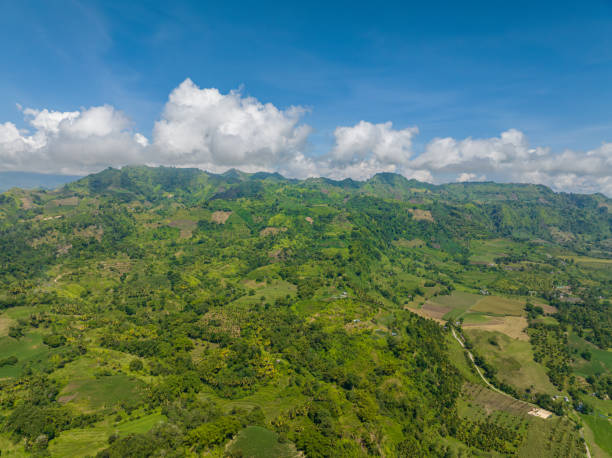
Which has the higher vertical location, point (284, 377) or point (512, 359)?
point (284, 377)

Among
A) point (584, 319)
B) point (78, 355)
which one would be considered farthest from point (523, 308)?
point (78, 355)

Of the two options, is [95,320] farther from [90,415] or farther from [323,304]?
[323,304]

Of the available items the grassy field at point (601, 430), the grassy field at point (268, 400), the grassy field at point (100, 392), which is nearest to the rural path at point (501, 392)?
the grassy field at point (601, 430)

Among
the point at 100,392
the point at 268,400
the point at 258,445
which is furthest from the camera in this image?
the point at 268,400

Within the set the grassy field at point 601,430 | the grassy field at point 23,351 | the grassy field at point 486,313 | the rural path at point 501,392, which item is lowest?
the grassy field at point 601,430

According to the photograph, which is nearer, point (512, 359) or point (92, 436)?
point (92, 436)

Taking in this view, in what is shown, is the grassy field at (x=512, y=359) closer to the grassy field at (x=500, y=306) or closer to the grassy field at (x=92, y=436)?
the grassy field at (x=500, y=306)

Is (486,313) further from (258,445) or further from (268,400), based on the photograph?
(258,445)

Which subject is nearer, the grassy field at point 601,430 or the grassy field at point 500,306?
the grassy field at point 601,430

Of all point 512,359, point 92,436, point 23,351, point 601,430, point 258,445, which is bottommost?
point 601,430

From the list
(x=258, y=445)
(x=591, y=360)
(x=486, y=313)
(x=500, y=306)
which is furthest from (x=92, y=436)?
(x=500, y=306)
